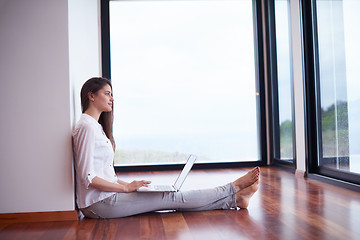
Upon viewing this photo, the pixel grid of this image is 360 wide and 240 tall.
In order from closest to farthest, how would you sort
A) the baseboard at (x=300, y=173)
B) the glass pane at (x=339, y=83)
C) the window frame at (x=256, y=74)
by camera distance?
the glass pane at (x=339, y=83) < the baseboard at (x=300, y=173) < the window frame at (x=256, y=74)

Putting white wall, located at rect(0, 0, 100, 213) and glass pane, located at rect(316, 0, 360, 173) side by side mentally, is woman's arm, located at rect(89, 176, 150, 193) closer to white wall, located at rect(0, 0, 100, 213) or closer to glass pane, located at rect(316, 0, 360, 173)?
white wall, located at rect(0, 0, 100, 213)

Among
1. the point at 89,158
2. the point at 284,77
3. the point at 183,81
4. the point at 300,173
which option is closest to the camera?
the point at 89,158

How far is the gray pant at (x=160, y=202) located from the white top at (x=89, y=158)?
0.21 ft

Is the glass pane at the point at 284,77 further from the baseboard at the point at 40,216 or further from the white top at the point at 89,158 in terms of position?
the baseboard at the point at 40,216

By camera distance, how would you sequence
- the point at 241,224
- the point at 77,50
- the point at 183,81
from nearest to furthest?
the point at 241,224
the point at 77,50
the point at 183,81

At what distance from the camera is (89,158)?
2330 millimetres

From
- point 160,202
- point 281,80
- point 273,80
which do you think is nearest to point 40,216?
point 160,202

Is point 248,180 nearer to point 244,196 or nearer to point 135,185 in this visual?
point 244,196

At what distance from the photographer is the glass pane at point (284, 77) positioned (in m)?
4.75

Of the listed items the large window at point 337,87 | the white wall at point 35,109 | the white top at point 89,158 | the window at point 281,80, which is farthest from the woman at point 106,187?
the window at point 281,80

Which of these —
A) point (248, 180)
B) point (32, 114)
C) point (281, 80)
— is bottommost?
point (248, 180)

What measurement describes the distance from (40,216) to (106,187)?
0.49 m

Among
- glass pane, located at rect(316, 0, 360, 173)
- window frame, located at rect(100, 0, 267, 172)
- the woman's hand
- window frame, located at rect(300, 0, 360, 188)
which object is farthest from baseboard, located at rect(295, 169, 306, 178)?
the woman's hand

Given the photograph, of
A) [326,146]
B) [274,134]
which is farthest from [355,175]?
[274,134]
